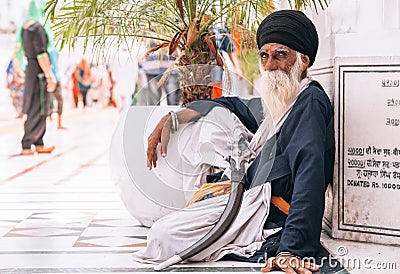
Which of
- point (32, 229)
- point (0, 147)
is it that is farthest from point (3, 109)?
point (32, 229)

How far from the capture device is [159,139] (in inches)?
153

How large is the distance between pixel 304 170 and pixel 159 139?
93 centimetres

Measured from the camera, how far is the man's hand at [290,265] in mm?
3027

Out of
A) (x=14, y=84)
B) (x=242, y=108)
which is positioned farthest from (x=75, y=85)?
(x=242, y=108)

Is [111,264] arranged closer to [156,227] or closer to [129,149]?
[156,227]

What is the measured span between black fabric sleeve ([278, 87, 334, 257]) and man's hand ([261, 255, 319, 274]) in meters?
0.03

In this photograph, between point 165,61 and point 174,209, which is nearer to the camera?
point 174,209

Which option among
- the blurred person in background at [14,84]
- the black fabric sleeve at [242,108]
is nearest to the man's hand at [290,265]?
the black fabric sleeve at [242,108]

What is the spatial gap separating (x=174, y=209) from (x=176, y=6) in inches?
42.6

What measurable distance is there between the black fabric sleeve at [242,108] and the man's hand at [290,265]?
2.48 ft

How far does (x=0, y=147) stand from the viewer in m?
10.1

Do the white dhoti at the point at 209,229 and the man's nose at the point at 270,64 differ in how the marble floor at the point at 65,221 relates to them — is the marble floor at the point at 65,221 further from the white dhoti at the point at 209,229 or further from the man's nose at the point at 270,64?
the man's nose at the point at 270,64

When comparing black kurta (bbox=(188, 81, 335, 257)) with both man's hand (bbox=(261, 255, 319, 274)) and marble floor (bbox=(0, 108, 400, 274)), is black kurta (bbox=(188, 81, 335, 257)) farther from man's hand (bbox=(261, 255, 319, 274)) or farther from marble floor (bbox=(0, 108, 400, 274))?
marble floor (bbox=(0, 108, 400, 274))

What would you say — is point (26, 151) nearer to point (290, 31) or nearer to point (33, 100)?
point (33, 100)
